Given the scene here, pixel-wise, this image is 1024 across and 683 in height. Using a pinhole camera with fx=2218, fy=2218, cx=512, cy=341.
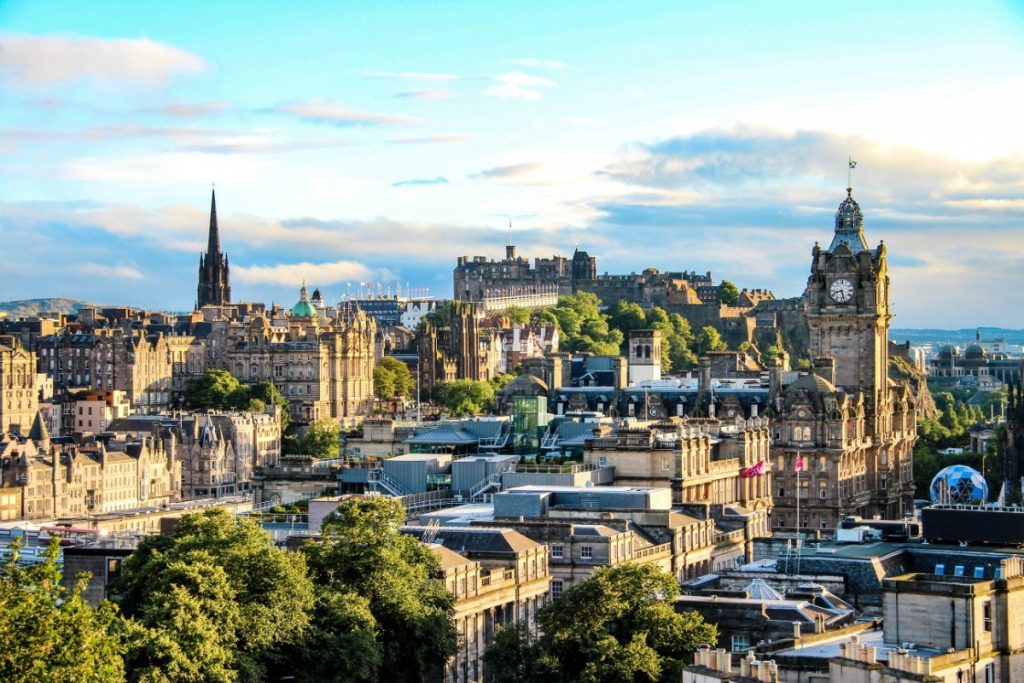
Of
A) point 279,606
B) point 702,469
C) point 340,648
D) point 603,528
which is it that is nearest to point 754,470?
point 702,469

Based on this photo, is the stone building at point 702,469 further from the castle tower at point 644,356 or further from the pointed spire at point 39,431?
the pointed spire at point 39,431

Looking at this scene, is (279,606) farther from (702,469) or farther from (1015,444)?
(1015,444)

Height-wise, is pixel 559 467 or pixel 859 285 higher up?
pixel 859 285

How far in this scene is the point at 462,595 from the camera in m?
83.3

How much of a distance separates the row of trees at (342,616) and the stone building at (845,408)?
6345cm

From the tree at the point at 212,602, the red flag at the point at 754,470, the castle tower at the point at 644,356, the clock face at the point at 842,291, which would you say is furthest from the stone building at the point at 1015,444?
the tree at the point at 212,602

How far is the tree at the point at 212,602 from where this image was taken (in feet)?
229

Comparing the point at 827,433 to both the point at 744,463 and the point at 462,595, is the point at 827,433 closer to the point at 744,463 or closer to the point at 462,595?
the point at 744,463

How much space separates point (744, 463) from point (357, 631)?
55.7 m

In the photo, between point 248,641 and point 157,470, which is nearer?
point 248,641

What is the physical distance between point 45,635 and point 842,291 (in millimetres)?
104657

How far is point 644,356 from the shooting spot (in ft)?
619

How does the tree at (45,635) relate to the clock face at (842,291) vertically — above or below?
below

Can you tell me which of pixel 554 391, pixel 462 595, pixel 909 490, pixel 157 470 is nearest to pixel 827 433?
pixel 909 490
